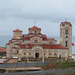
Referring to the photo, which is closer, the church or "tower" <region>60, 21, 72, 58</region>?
the church

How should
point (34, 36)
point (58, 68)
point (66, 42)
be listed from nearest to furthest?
point (58, 68), point (34, 36), point (66, 42)

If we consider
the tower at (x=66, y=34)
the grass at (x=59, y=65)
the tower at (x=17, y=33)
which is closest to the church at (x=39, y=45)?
the tower at (x=66, y=34)

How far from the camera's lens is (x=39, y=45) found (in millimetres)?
44062

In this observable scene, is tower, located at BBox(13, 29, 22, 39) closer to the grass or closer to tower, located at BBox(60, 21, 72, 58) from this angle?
tower, located at BBox(60, 21, 72, 58)

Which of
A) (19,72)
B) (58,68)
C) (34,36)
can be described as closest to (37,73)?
(19,72)

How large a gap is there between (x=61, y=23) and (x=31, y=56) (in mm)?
13388

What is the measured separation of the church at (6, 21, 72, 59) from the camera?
42812 millimetres

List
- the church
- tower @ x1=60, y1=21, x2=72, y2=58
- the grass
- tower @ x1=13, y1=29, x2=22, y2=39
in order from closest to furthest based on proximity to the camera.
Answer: the grass
the church
tower @ x1=60, y1=21, x2=72, y2=58
tower @ x1=13, y1=29, x2=22, y2=39

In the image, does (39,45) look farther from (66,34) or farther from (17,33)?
(17,33)

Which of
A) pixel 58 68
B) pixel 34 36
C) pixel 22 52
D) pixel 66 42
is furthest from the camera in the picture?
pixel 66 42

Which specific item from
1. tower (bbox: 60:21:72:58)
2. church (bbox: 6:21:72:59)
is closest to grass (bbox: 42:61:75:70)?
church (bbox: 6:21:72:59)

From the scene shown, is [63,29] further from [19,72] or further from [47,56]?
[19,72]

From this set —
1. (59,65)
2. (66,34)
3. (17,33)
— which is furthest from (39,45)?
(17,33)

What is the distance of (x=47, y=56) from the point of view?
4378 centimetres
